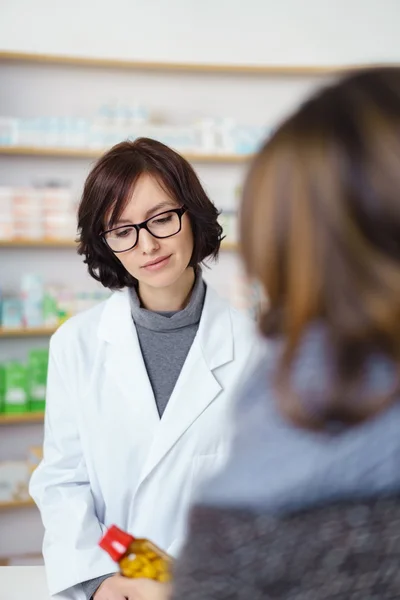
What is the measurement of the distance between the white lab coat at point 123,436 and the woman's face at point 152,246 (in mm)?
147

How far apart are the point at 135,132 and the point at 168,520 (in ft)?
8.71

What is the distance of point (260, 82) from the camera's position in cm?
438

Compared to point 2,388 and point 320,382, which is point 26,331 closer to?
point 2,388

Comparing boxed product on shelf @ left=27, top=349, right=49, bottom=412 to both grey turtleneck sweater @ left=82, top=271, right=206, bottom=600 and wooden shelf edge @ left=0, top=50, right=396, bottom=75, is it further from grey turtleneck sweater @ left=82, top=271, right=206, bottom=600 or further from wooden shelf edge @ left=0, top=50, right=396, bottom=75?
grey turtleneck sweater @ left=82, top=271, right=206, bottom=600

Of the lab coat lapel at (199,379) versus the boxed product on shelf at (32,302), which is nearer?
the lab coat lapel at (199,379)

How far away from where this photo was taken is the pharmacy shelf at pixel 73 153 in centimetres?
384

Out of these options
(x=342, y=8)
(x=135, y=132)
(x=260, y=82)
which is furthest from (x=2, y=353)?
(x=342, y=8)

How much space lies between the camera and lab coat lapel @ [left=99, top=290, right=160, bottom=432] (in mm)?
1735

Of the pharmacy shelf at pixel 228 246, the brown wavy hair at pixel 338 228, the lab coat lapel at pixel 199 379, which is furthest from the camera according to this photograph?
the pharmacy shelf at pixel 228 246

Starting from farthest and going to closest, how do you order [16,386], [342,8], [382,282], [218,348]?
[342,8] → [16,386] → [218,348] → [382,282]

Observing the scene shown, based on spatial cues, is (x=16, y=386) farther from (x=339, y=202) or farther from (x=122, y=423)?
(x=339, y=202)

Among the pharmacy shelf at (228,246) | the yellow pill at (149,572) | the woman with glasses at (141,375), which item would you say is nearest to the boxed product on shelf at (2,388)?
the pharmacy shelf at (228,246)

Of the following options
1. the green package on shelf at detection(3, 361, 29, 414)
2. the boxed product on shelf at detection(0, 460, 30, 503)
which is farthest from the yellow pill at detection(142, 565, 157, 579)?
the boxed product on shelf at detection(0, 460, 30, 503)

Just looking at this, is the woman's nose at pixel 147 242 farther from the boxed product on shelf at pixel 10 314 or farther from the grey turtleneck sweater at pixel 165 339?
the boxed product on shelf at pixel 10 314
